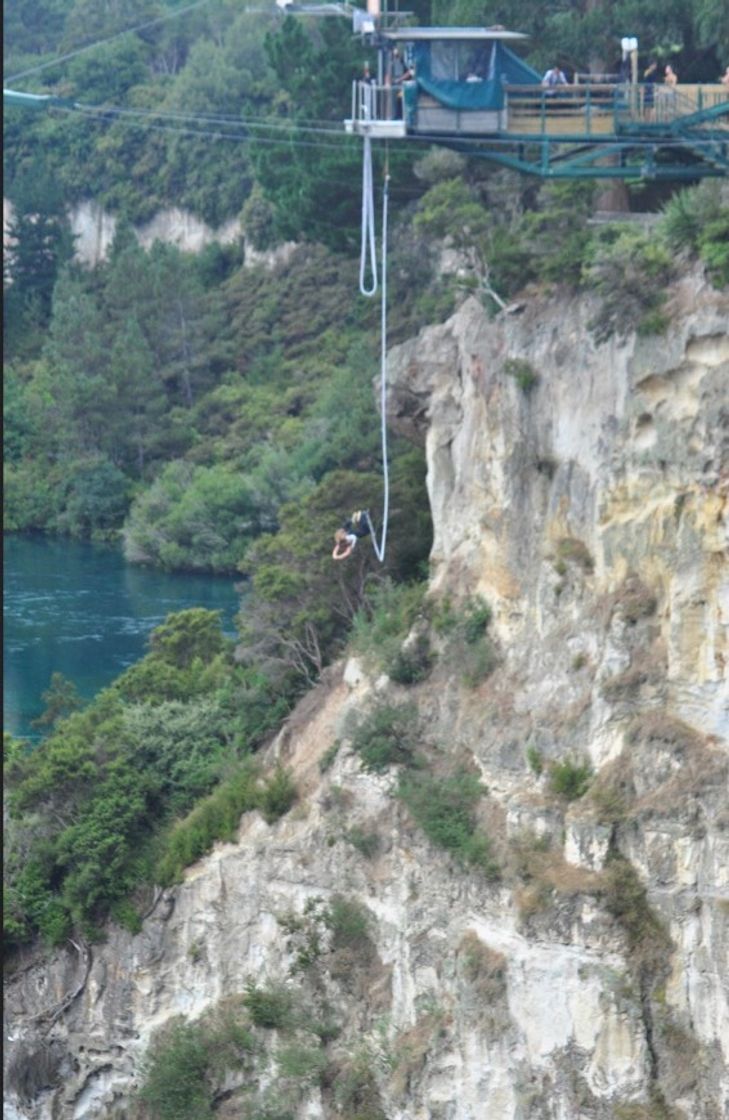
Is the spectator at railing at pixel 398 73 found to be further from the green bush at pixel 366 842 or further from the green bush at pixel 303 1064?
the green bush at pixel 303 1064

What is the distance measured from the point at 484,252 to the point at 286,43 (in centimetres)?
1816

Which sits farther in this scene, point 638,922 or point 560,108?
point 560,108

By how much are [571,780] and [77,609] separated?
3049 cm

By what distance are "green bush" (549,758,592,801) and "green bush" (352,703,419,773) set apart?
2.73m

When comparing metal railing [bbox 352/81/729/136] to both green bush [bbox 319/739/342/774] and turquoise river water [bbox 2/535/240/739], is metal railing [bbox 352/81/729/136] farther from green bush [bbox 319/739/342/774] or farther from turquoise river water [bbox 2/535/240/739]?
turquoise river water [bbox 2/535/240/739]

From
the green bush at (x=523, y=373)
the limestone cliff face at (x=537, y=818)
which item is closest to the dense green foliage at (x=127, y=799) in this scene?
the limestone cliff face at (x=537, y=818)

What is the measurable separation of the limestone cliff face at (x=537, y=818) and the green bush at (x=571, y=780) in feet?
0.39

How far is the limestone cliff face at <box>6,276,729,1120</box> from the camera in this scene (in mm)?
29047

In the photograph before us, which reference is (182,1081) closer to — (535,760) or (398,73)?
(535,760)

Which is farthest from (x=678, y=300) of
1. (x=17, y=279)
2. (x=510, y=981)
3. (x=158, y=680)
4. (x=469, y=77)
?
(x=17, y=279)

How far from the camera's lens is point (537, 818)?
30.4 metres

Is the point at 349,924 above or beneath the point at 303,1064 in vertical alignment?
above

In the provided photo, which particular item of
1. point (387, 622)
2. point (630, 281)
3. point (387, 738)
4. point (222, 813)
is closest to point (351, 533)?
Result: point (387, 622)

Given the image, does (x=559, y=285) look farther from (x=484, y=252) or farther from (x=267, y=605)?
(x=267, y=605)
